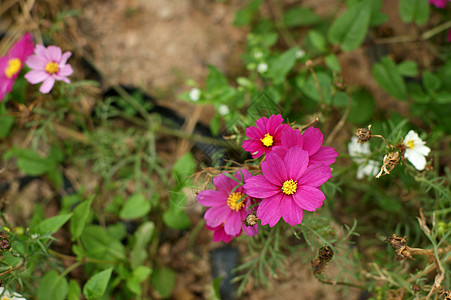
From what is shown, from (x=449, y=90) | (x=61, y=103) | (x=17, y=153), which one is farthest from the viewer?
(x=17, y=153)

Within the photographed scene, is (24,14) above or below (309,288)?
above

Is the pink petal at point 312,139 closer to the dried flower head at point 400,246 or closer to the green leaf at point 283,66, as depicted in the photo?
the dried flower head at point 400,246

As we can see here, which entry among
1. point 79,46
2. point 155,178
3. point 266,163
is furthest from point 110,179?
point 266,163

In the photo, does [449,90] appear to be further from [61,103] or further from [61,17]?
[61,17]

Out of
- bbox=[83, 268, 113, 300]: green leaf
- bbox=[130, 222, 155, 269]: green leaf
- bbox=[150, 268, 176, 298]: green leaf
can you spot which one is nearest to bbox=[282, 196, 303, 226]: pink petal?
bbox=[83, 268, 113, 300]: green leaf

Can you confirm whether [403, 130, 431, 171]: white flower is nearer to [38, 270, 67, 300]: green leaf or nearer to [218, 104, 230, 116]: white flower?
[218, 104, 230, 116]: white flower

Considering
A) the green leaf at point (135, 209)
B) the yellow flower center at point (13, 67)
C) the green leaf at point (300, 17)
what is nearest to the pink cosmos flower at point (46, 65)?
the yellow flower center at point (13, 67)
